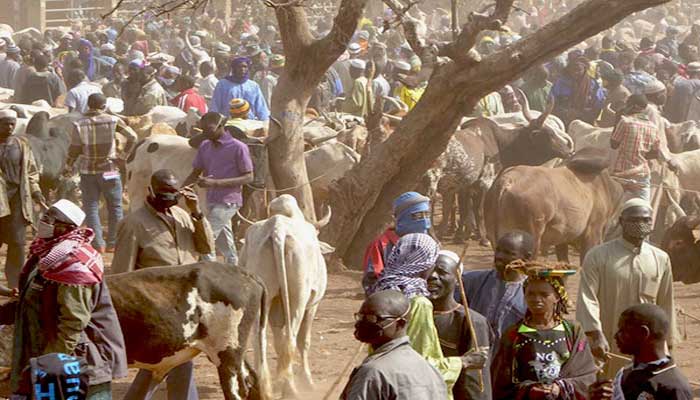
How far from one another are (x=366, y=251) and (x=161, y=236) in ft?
4.85

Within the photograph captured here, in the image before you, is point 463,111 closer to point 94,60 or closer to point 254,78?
point 254,78

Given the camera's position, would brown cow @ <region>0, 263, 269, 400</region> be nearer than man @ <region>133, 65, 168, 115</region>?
Yes

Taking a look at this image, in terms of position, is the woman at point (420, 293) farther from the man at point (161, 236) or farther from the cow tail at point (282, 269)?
the cow tail at point (282, 269)

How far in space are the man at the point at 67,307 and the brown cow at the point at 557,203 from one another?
23.0 ft

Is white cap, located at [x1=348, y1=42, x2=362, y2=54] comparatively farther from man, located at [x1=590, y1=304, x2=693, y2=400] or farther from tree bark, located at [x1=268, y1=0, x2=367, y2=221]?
man, located at [x1=590, y1=304, x2=693, y2=400]

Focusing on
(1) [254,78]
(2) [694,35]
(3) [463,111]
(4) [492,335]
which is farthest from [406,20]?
(2) [694,35]

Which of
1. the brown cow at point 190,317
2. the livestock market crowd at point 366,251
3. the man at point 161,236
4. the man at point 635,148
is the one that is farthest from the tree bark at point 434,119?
the brown cow at point 190,317

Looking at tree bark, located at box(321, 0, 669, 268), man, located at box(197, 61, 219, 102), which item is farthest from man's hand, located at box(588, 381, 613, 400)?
man, located at box(197, 61, 219, 102)

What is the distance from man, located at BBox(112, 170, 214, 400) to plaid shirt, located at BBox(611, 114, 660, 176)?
643 centimetres

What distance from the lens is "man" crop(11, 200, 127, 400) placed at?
6.29 metres

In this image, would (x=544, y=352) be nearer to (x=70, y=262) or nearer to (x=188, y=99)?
(x=70, y=262)

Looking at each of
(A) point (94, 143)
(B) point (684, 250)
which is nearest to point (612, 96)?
(A) point (94, 143)

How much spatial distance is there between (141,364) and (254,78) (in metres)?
17.4

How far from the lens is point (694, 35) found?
3253 centimetres
